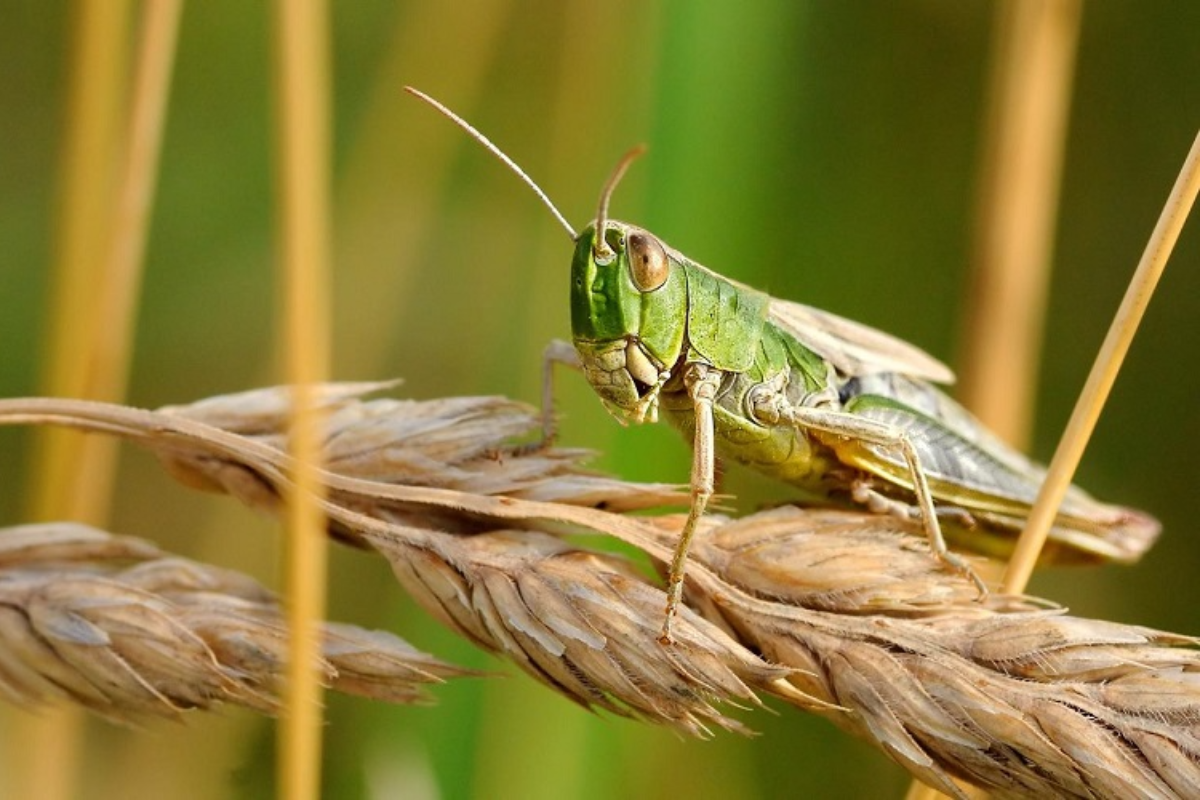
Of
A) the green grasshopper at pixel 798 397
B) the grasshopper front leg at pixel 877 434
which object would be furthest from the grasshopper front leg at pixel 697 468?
the grasshopper front leg at pixel 877 434

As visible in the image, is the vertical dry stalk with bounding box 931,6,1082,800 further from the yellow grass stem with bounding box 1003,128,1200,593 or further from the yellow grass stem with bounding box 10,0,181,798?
the yellow grass stem with bounding box 10,0,181,798

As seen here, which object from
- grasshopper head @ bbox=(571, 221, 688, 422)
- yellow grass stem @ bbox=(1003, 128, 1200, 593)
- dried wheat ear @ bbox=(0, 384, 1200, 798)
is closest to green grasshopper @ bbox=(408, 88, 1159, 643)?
grasshopper head @ bbox=(571, 221, 688, 422)

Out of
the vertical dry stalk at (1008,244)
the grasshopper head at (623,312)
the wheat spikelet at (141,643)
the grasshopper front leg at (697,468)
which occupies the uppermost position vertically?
the vertical dry stalk at (1008,244)

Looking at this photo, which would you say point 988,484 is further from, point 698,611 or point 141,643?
point 141,643

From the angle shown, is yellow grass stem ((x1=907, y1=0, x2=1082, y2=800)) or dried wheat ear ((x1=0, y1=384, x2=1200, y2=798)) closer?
dried wheat ear ((x1=0, y1=384, x2=1200, y2=798))

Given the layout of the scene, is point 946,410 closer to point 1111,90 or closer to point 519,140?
point 1111,90

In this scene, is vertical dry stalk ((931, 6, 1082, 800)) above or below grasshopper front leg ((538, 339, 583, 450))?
above

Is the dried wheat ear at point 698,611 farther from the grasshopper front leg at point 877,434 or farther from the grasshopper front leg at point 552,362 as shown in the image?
the grasshopper front leg at point 552,362
